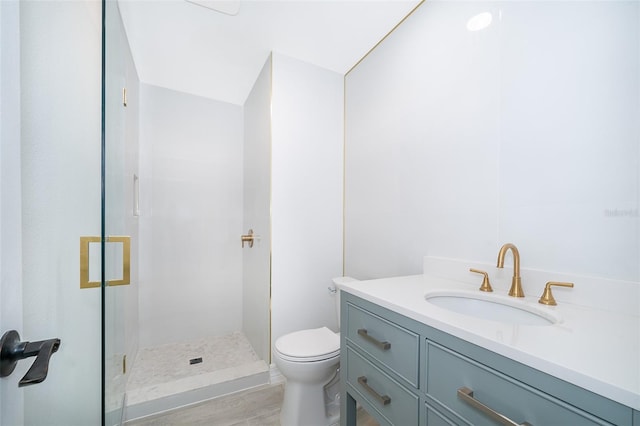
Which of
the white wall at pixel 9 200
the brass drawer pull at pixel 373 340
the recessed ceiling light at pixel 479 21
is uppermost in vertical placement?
the recessed ceiling light at pixel 479 21

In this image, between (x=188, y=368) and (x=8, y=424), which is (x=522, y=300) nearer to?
(x=8, y=424)

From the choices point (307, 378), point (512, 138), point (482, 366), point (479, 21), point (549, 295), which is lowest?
point (307, 378)

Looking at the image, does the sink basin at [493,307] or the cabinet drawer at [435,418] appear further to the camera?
the sink basin at [493,307]

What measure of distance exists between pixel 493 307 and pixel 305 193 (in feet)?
4.67

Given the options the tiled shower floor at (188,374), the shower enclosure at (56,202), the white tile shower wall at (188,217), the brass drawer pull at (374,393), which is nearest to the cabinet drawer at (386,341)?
the brass drawer pull at (374,393)

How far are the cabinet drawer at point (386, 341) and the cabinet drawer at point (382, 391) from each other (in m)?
0.05

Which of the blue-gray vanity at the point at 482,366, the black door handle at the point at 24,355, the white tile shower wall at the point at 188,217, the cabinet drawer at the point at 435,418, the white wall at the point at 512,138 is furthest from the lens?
the white tile shower wall at the point at 188,217

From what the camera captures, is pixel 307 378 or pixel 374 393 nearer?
pixel 374 393

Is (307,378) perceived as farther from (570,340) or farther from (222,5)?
(222,5)

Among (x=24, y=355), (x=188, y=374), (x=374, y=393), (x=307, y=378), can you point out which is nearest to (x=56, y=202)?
(x=24, y=355)

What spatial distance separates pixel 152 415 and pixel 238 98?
2.70 m

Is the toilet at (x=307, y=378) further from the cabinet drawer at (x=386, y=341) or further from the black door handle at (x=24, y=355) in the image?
the black door handle at (x=24, y=355)

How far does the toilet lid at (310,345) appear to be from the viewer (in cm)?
145

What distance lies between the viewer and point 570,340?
0.65m
